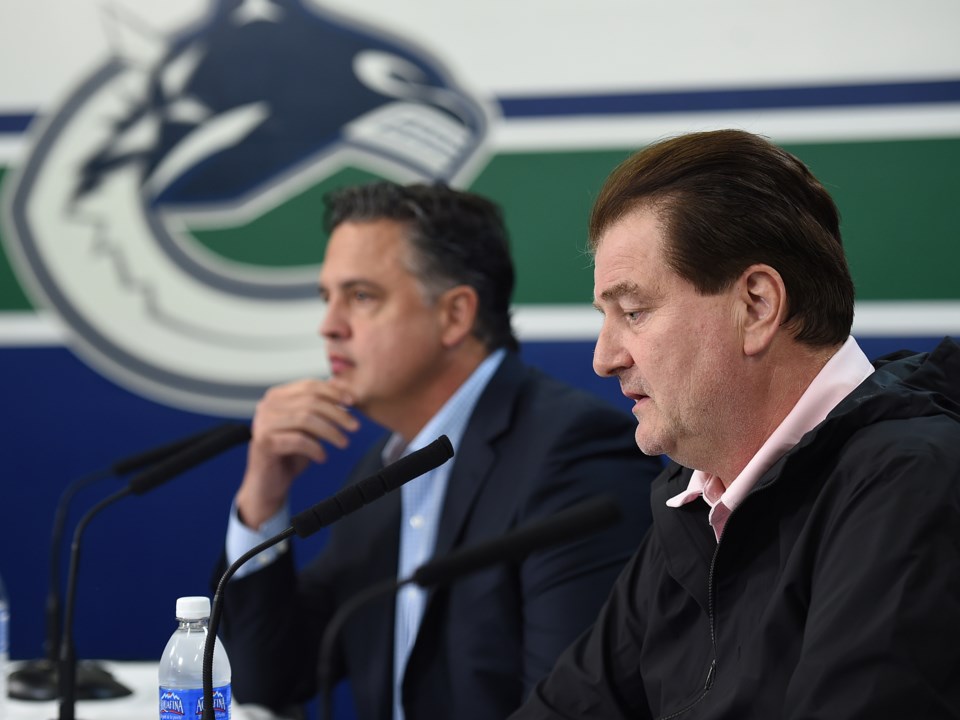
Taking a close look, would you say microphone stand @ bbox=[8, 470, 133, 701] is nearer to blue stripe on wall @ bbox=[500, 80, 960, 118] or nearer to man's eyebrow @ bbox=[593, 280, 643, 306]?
man's eyebrow @ bbox=[593, 280, 643, 306]

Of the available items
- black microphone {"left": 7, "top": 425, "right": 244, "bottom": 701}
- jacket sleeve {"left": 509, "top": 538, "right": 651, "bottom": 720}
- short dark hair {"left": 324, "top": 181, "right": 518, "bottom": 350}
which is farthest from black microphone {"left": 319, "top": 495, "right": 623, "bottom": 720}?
short dark hair {"left": 324, "top": 181, "right": 518, "bottom": 350}

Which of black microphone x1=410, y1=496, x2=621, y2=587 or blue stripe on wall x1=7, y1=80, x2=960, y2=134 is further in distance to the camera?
blue stripe on wall x1=7, y1=80, x2=960, y2=134

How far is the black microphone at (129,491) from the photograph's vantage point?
1533mm

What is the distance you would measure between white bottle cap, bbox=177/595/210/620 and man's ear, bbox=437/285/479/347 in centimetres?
103

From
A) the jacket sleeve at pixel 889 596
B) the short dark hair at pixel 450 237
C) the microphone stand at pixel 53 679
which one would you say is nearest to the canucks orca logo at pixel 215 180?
the short dark hair at pixel 450 237

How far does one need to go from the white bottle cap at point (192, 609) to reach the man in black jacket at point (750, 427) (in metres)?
0.48

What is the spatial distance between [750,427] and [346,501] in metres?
0.48

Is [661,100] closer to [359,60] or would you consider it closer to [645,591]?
[359,60]

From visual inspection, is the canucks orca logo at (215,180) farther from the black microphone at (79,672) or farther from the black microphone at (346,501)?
the black microphone at (346,501)

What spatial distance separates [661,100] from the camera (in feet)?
9.30

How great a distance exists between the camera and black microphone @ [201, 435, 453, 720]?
1.07m

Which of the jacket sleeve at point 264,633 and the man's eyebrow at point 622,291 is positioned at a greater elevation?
the man's eyebrow at point 622,291

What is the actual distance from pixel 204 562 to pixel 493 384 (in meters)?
1.23

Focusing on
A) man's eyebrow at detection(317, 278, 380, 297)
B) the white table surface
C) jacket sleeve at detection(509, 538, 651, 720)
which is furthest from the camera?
man's eyebrow at detection(317, 278, 380, 297)
